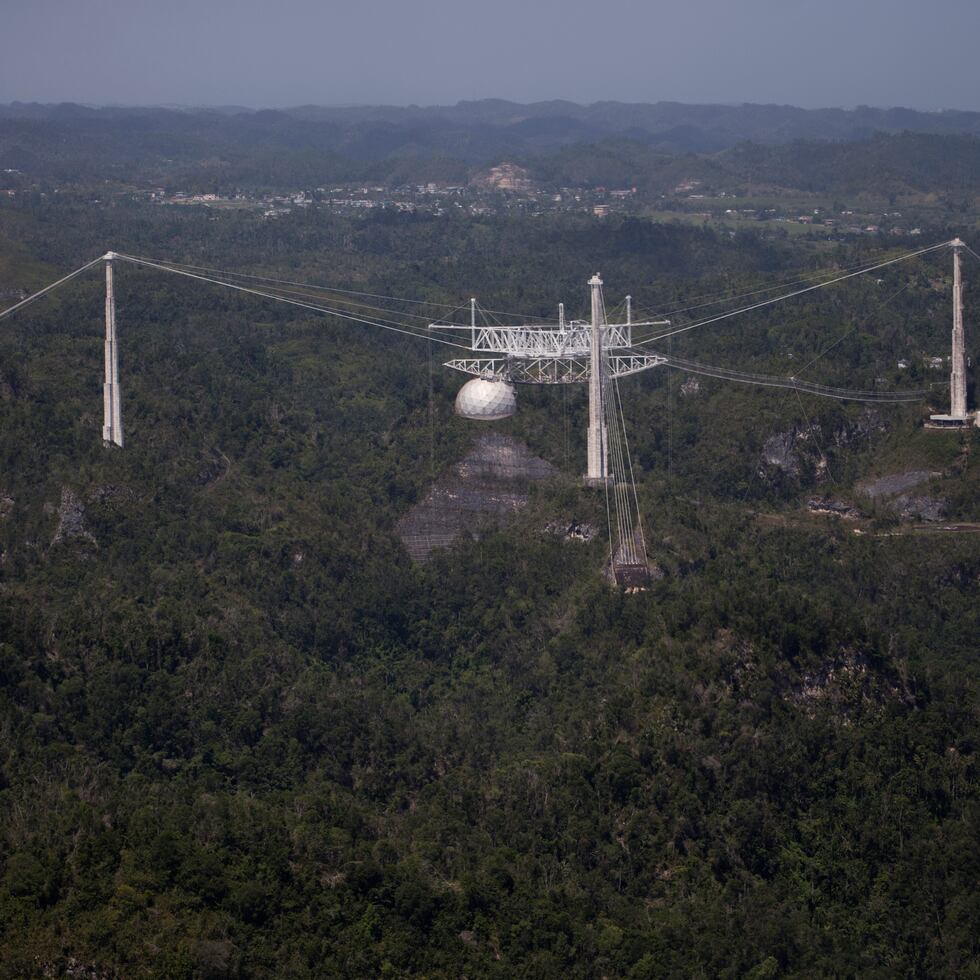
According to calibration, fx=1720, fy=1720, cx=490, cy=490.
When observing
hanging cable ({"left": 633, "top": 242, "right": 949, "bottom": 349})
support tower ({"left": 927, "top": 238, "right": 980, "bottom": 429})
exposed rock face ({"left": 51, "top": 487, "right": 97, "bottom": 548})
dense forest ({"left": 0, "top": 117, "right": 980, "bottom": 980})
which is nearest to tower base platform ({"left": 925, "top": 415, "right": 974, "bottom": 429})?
support tower ({"left": 927, "top": 238, "right": 980, "bottom": 429})

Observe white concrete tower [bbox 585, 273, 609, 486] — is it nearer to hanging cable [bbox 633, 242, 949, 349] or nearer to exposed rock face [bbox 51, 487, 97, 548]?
exposed rock face [bbox 51, 487, 97, 548]

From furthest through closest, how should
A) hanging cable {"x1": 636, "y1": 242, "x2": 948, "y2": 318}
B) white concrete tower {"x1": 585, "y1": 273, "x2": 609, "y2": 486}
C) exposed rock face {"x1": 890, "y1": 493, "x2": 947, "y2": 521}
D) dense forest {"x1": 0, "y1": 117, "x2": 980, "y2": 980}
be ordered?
hanging cable {"x1": 636, "y1": 242, "x2": 948, "y2": 318}
exposed rock face {"x1": 890, "y1": 493, "x2": 947, "y2": 521}
white concrete tower {"x1": 585, "y1": 273, "x2": 609, "y2": 486}
dense forest {"x1": 0, "y1": 117, "x2": 980, "y2": 980}

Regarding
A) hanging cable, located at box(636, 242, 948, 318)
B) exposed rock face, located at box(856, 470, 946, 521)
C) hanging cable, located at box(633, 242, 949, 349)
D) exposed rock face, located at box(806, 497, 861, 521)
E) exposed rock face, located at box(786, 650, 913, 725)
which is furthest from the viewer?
hanging cable, located at box(636, 242, 948, 318)

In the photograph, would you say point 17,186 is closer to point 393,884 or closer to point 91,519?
point 91,519

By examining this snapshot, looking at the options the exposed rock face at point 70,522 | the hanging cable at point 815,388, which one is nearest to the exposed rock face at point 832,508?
the hanging cable at point 815,388

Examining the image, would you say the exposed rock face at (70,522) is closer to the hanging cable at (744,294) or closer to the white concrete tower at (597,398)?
the white concrete tower at (597,398)
